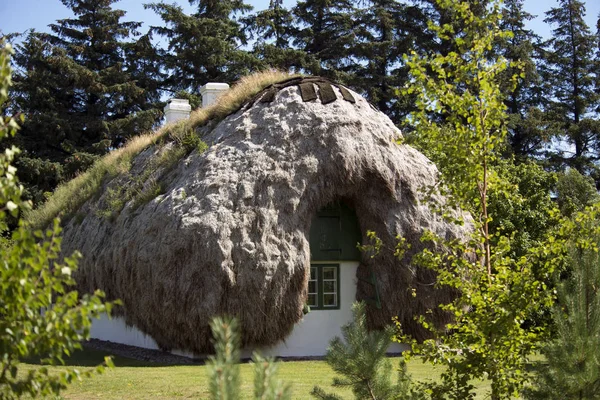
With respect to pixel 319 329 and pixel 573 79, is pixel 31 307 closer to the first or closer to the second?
pixel 319 329

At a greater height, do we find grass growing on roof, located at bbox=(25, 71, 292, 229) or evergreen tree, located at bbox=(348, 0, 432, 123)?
evergreen tree, located at bbox=(348, 0, 432, 123)

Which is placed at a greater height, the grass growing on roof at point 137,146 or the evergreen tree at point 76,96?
the evergreen tree at point 76,96

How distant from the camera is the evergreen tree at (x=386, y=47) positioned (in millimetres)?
33062

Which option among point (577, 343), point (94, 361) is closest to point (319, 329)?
point (94, 361)

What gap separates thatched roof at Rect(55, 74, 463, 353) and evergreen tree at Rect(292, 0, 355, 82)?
Answer: 18.2m

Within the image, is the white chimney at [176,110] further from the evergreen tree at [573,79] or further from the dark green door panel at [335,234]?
the evergreen tree at [573,79]

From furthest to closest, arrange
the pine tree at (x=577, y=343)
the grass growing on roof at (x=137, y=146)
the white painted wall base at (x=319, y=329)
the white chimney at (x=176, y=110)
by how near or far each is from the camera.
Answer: the white chimney at (x=176, y=110) → the grass growing on roof at (x=137, y=146) → the white painted wall base at (x=319, y=329) → the pine tree at (x=577, y=343)

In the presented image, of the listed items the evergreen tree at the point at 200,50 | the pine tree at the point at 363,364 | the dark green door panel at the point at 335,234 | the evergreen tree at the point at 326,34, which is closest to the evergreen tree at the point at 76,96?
the evergreen tree at the point at 200,50

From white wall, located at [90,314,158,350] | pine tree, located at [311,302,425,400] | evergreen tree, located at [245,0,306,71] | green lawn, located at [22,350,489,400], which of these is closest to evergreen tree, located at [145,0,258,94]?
evergreen tree, located at [245,0,306,71]

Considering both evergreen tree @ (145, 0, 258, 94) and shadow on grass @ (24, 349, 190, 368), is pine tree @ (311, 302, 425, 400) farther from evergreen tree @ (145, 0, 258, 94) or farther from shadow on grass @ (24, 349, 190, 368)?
evergreen tree @ (145, 0, 258, 94)

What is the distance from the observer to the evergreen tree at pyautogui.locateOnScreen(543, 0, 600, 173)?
34.1 m

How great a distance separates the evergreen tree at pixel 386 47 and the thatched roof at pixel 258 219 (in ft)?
56.2

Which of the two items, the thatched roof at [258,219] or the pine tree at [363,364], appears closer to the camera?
the pine tree at [363,364]

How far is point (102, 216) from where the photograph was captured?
1681cm
